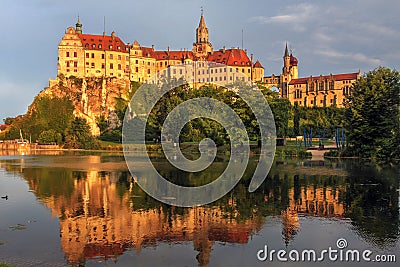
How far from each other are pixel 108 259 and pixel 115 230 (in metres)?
3.22

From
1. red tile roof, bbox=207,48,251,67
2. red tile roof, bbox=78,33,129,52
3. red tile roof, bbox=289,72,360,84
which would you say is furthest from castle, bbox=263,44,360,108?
red tile roof, bbox=78,33,129,52

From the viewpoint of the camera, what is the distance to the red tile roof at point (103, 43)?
119000mm

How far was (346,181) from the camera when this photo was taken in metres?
29.6

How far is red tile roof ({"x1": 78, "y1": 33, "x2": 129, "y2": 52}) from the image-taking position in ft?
390

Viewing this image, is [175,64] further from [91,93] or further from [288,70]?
[288,70]

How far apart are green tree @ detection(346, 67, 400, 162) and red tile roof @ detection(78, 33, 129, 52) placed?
8457 centimetres

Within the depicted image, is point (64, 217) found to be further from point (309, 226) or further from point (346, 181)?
point (346, 181)

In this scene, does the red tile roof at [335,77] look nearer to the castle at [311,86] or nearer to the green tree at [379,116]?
the castle at [311,86]

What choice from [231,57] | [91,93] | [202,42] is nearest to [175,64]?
[202,42]

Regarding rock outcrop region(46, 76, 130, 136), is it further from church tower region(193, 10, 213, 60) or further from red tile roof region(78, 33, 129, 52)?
church tower region(193, 10, 213, 60)

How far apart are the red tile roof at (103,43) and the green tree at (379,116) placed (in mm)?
84571

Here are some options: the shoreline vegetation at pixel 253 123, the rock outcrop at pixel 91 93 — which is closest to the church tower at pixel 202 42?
the shoreline vegetation at pixel 253 123

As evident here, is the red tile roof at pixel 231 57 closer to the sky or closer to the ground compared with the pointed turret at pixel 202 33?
closer to the ground

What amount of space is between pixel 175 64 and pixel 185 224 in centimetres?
11612
